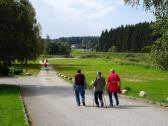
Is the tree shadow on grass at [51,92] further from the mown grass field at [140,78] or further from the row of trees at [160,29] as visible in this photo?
the row of trees at [160,29]

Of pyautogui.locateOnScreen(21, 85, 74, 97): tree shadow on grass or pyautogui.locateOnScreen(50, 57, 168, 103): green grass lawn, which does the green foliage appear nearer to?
pyautogui.locateOnScreen(50, 57, 168, 103): green grass lawn

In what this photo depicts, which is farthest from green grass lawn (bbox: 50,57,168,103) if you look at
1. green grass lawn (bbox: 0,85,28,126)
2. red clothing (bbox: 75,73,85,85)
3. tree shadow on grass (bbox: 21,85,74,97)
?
green grass lawn (bbox: 0,85,28,126)

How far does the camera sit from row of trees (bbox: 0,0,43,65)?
39438mm

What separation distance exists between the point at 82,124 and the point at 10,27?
23350 mm

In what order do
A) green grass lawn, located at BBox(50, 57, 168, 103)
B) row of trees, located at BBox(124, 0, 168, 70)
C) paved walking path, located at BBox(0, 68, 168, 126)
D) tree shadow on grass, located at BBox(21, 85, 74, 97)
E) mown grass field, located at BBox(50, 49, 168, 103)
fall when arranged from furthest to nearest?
1. mown grass field, located at BBox(50, 49, 168, 103)
2. green grass lawn, located at BBox(50, 57, 168, 103)
3. tree shadow on grass, located at BBox(21, 85, 74, 97)
4. row of trees, located at BBox(124, 0, 168, 70)
5. paved walking path, located at BBox(0, 68, 168, 126)

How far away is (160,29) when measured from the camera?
24891mm

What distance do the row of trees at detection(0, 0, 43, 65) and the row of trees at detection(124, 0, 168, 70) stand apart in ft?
53.9

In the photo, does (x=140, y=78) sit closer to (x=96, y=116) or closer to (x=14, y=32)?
(x=14, y=32)

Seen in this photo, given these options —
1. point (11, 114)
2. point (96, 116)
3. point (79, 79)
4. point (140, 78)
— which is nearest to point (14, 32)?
point (79, 79)

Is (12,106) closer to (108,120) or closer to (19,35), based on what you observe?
(108,120)

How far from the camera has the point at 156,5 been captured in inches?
976

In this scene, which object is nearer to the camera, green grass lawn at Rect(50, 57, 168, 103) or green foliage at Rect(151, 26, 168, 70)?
green foliage at Rect(151, 26, 168, 70)

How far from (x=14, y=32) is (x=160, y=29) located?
59.3 feet

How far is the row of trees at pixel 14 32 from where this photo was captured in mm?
39438
